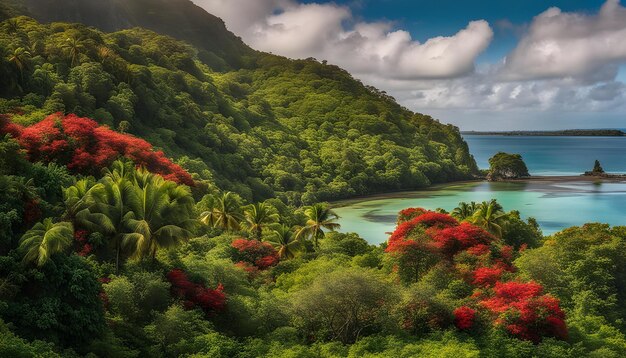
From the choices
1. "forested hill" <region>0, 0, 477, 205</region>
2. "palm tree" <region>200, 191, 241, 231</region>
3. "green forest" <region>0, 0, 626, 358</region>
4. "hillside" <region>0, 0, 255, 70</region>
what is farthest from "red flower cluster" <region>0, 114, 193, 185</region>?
"hillside" <region>0, 0, 255, 70</region>

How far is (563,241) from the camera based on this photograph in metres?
29.6

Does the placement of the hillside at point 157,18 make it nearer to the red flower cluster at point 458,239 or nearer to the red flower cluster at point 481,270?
the red flower cluster at point 481,270

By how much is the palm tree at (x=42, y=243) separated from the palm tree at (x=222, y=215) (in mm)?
20818

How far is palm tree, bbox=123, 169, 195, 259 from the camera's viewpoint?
21531mm

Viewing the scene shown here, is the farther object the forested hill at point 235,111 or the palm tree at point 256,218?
the forested hill at point 235,111

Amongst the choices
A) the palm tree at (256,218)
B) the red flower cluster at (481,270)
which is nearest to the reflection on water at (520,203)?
the palm tree at (256,218)

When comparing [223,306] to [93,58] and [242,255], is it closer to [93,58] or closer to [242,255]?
[242,255]

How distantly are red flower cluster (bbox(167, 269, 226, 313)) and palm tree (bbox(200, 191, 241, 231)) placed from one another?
50.4ft

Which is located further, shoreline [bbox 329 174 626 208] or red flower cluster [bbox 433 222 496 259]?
shoreline [bbox 329 174 626 208]

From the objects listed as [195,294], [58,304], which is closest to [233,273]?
[195,294]

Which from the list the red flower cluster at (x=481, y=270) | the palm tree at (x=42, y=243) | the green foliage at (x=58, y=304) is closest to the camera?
the green foliage at (x=58, y=304)

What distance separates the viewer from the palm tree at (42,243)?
1636 centimetres

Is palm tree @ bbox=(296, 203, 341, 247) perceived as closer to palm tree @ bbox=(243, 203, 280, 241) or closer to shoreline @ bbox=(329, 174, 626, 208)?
palm tree @ bbox=(243, 203, 280, 241)

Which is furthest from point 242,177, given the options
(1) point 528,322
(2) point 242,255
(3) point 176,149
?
(1) point 528,322
